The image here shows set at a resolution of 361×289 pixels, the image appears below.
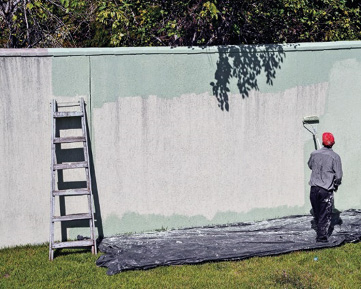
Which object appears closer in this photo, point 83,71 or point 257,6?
point 83,71

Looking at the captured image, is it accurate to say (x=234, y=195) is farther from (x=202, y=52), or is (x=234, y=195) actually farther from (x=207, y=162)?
(x=202, y=52)

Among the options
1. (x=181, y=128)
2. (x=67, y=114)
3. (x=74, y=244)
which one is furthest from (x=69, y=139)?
(x=181, y=128)

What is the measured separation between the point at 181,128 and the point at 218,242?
1.84m

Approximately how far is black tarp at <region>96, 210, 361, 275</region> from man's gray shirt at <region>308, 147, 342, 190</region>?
0.90 meters

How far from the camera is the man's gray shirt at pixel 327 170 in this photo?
7.81 metres

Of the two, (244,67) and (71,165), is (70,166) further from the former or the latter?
(244,67)

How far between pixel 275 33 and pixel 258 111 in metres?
2.70

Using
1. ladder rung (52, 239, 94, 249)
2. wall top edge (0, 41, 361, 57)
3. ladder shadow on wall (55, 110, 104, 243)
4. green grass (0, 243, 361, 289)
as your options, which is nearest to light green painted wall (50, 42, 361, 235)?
wall top edge (0, 41, 361, 57)

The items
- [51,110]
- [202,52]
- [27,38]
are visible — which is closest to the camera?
[51,110]

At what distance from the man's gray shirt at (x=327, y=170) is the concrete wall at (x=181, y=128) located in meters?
0.93

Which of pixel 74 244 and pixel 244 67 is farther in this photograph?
pixel 244 67

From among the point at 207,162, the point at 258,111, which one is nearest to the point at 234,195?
the point at 207,162

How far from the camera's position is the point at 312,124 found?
884 centimetres

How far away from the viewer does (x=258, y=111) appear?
28.1 feet
